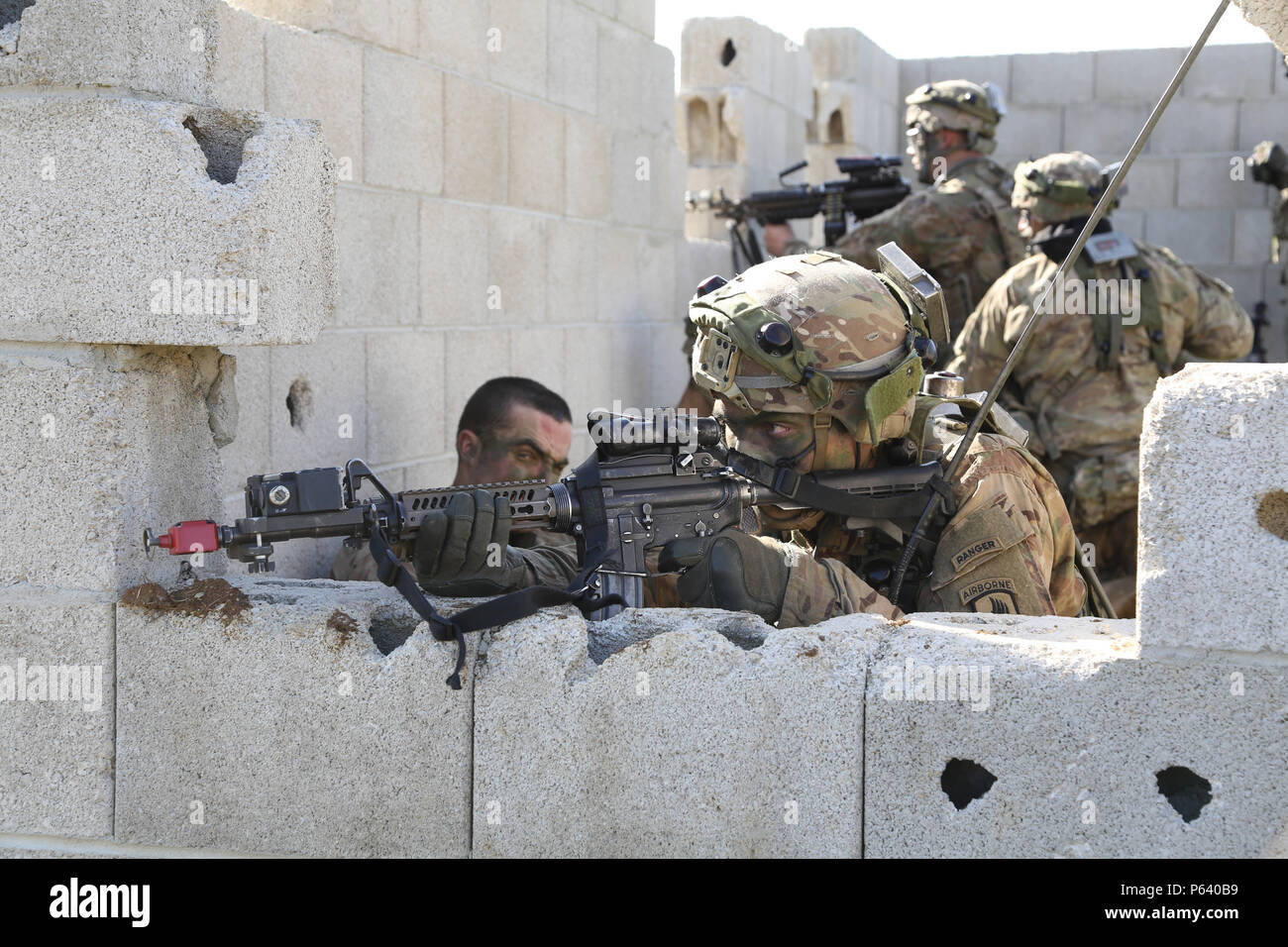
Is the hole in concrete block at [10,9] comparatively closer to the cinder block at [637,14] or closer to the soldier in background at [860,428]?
the soldier in background at [860,428]

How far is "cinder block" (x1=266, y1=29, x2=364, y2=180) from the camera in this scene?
3.38 metres

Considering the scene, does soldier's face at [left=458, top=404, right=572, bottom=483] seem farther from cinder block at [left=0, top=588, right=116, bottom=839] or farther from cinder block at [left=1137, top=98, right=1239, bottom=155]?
cinder block at [left=1137, top=98, right=1239, bottom=155]

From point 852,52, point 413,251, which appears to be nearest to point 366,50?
point 413,251

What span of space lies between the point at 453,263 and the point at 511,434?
1.86 ft

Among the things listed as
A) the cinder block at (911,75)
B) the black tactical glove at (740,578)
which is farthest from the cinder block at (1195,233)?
the black tactical glove at (740,578)

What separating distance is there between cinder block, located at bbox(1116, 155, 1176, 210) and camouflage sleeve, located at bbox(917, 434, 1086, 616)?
317 inches

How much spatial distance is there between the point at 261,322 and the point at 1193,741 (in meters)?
1.58

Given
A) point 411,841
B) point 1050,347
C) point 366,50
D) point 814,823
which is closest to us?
point 814,823

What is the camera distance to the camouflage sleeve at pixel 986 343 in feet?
19.1

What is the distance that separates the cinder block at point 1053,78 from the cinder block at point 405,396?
794 cm

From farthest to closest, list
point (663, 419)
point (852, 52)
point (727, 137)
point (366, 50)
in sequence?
point (852, 52), point (727, 137), point (366, 50), point (663, 419)

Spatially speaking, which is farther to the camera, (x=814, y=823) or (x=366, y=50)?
(x=366, y=50)

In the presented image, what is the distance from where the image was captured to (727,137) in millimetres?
8164
